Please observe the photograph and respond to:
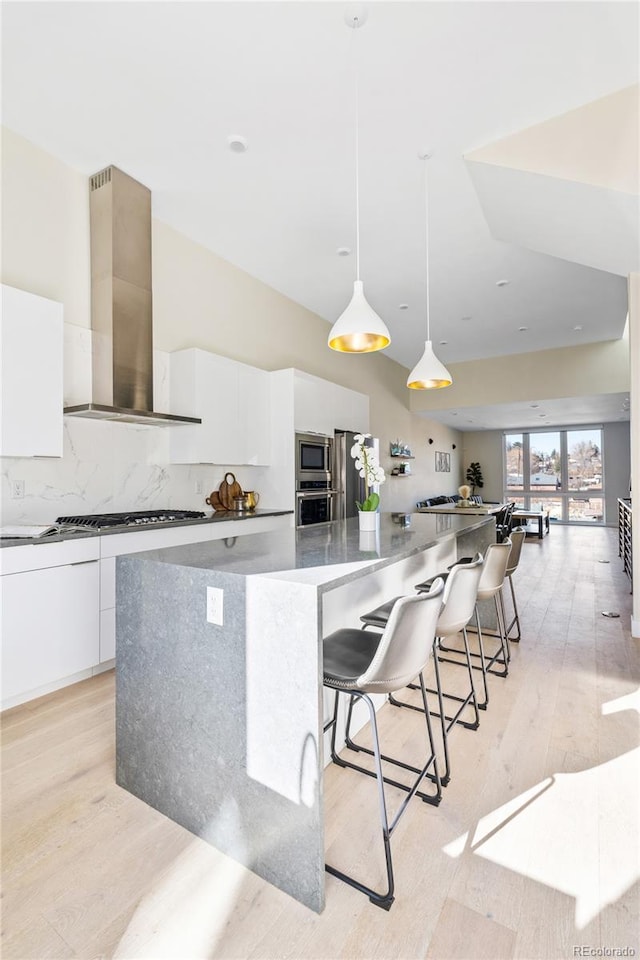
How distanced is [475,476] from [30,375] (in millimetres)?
11948

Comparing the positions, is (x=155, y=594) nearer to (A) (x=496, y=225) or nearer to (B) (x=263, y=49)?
(B) (x=263, y=49)

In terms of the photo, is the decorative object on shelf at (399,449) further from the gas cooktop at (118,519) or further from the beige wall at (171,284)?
the gas cooktop at (118,519)

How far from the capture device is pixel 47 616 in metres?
2.59

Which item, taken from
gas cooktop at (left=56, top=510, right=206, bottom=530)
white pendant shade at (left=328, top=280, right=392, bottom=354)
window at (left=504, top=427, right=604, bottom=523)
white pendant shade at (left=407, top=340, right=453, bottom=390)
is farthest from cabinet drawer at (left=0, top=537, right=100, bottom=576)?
window at (left=504, top=427, right=604, bottom=523)

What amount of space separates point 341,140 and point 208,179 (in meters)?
1.03

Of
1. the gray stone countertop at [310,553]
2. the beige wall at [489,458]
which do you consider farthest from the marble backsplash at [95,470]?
the beige wall at [489,458]

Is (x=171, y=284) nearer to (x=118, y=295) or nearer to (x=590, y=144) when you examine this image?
(x=118, y=295)

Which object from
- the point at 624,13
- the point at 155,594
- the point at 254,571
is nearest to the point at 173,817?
the point at 155,594

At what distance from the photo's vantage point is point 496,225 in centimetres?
386

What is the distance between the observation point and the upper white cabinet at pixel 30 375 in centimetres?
261

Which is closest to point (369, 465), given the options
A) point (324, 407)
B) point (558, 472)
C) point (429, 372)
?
point (429, 372)

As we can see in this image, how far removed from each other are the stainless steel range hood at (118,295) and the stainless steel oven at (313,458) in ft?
5.29

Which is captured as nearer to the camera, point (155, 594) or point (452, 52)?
point (155, 594)

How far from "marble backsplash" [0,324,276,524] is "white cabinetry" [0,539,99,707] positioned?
19.9 inches
